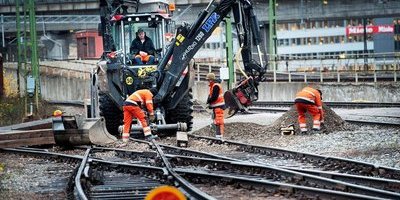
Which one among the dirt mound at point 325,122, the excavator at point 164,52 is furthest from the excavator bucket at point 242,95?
the dirt mound at point 325,122

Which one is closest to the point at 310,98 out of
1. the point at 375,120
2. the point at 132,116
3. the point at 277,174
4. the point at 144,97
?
the point at 144,97

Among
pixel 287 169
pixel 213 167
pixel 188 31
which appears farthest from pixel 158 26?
pixel 287 169

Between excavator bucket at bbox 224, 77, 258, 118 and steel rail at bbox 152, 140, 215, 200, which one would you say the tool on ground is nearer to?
excavator bucket at bbox 224, 77, 258, 118

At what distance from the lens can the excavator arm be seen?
24953mm

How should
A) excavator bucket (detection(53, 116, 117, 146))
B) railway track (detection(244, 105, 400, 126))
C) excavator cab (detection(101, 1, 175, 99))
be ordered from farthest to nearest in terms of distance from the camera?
railway track (detection(244, 105, 400, 126))
excavator cab (detection(101, 1, 175, 99))
excavator bucket (detection(53, 116, 117, 146))

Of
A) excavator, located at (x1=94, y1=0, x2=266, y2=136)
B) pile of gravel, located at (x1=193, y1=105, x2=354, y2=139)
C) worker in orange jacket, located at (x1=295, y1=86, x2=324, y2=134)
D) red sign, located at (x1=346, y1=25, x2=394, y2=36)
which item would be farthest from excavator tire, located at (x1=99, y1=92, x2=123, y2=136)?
red sign, located at (x1=346, y1=25, x2=394, y2=36)

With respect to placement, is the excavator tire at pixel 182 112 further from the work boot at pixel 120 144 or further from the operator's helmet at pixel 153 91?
the work boot at pixel 120 144

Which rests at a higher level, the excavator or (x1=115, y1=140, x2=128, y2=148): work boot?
the excavator

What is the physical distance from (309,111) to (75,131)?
5.63 metres

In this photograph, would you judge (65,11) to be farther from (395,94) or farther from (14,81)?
(395,94)

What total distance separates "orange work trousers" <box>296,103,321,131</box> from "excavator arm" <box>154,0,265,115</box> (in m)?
2.00

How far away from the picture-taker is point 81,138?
2244 cm

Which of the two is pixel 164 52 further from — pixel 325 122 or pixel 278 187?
pixel 278 187

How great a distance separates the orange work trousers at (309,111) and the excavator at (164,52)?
1998 mm
